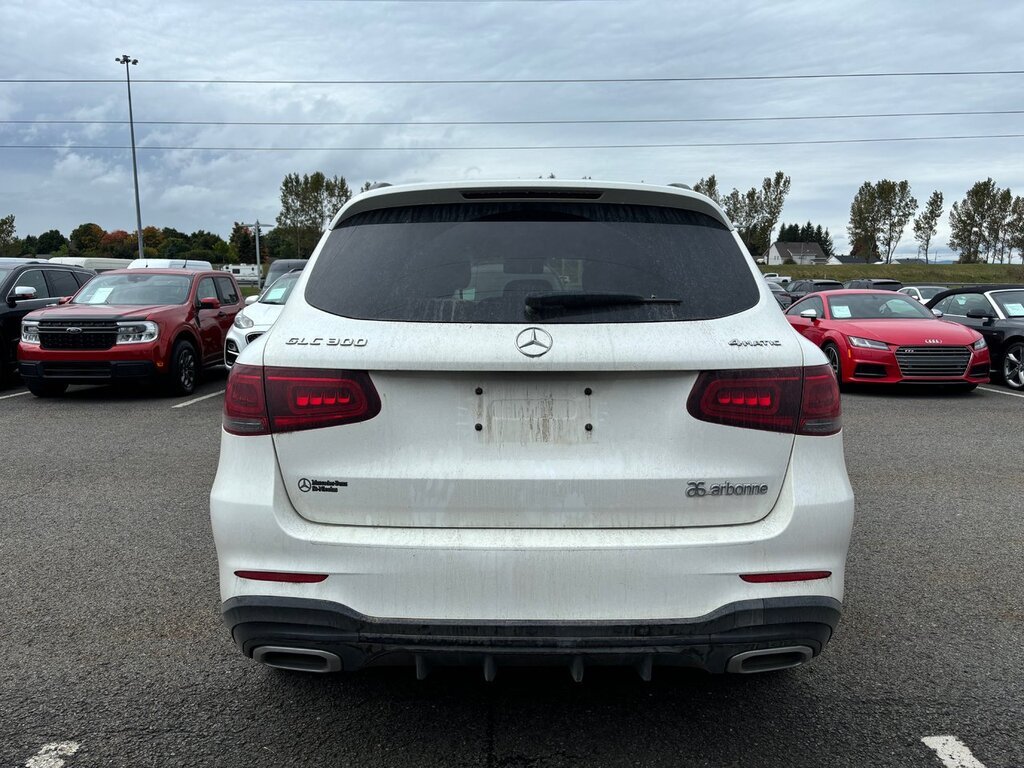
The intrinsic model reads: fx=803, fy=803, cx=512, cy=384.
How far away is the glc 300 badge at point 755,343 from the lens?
234cm

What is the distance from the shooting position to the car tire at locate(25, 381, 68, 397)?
33.9 feet

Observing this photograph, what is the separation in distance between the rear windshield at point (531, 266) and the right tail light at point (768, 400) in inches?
8.7

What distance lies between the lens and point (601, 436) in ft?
7.52

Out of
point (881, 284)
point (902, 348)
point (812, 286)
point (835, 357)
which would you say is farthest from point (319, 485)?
point (812, 286)

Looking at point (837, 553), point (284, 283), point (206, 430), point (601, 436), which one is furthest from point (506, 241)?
point (284, 283)

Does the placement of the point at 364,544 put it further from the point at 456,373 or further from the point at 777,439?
the point at 777,439

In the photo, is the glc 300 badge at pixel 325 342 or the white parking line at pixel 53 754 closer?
the glc 300 badge at pixel 325 342

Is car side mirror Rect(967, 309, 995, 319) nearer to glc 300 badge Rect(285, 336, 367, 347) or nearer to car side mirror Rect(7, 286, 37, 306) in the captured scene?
glc 300 badge Rect(285, 336, 367, 347)

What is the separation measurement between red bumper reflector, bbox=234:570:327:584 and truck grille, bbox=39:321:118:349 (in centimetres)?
902

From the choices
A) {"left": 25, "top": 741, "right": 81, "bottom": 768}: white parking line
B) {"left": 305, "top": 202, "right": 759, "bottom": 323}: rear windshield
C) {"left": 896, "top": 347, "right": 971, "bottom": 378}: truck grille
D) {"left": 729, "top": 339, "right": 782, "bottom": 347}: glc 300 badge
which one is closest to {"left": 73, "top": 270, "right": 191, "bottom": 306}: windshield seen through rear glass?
{"left": 25, "top": 741, "right": 81, "bottom": 768}: white parking line

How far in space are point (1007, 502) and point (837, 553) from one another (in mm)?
4087

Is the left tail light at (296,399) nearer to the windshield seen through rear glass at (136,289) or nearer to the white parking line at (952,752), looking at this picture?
the white parking line at (952,752)

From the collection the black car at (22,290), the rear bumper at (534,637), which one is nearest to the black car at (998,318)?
the rear bumper at (534,637)

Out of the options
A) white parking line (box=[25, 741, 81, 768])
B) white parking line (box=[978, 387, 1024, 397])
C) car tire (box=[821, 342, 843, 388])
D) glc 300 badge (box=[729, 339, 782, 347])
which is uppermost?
glc 300 badge (box=[729, 339, 782, 347])
